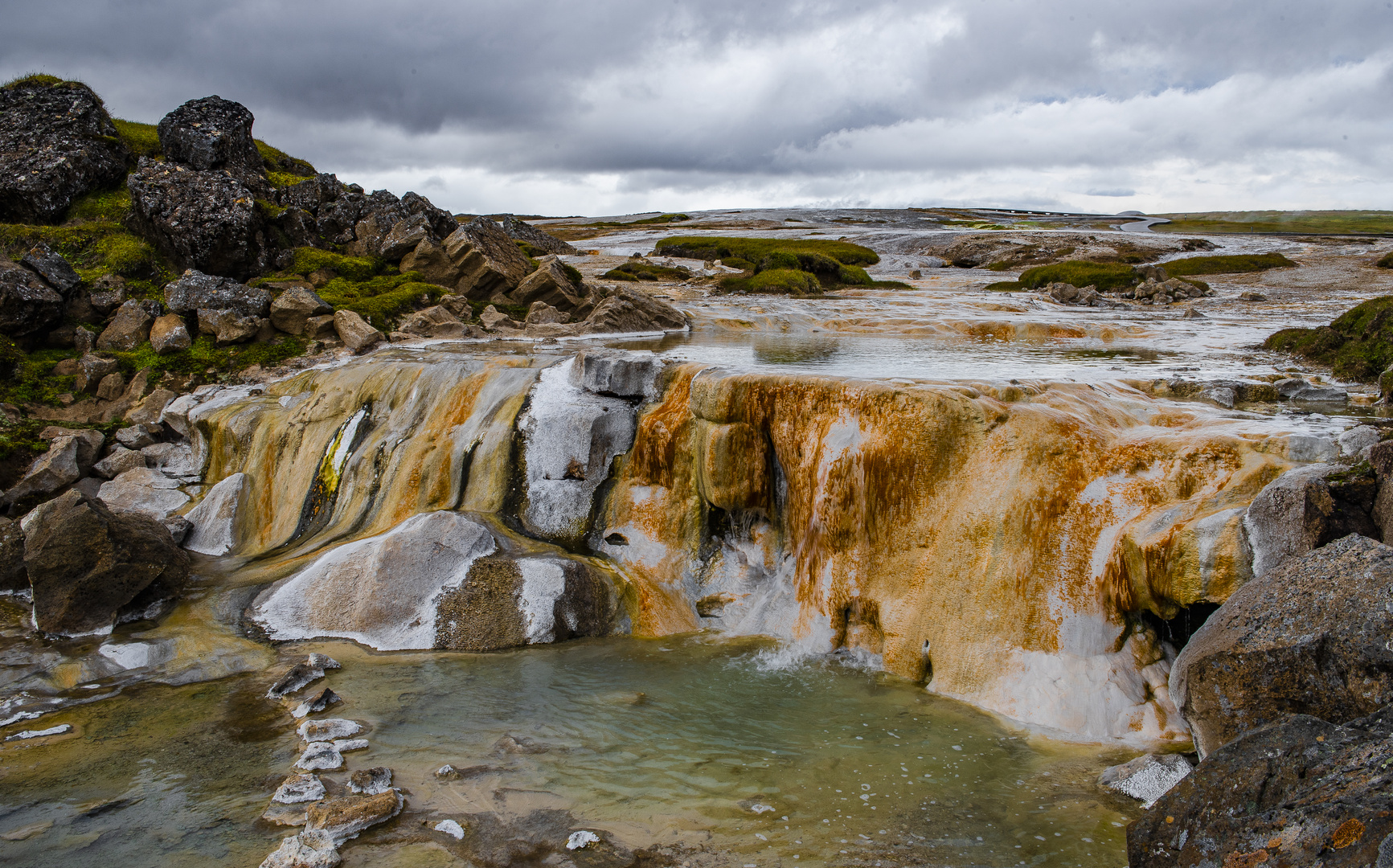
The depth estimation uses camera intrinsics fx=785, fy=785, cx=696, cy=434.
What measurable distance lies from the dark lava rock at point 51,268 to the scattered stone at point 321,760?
16.9 m

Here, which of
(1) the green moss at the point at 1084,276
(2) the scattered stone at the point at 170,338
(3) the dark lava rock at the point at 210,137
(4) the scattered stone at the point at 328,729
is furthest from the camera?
(1) the green moss at the point at 1084,276

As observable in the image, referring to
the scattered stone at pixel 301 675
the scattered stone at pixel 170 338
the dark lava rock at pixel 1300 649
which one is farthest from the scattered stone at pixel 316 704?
the scattered stone at pixel 170 338

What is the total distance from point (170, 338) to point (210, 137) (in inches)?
331

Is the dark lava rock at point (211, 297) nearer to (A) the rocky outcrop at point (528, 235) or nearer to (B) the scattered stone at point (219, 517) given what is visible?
(B) the scattered stone at point (219, 517)

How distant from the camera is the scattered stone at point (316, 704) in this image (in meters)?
8.06

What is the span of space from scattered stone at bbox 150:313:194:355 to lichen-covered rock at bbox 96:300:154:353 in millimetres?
355

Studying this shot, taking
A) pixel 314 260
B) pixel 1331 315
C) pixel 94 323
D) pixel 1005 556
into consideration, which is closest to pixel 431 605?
pixel 1005 556

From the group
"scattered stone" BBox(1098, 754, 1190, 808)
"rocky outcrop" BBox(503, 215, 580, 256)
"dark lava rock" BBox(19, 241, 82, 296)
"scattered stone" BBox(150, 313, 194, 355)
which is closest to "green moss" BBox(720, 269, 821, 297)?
"rocky outcrop" BBox(503, 215, 580, 256)

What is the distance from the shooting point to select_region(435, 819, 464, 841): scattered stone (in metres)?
6.01

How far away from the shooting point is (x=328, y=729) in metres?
7.64

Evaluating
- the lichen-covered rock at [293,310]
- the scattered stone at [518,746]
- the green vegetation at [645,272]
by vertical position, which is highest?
the green vegetation at [645,272]

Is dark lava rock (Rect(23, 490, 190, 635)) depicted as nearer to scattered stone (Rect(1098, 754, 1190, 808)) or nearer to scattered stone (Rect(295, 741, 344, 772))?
scattered stone (Rect(295, 741, 344, 772))

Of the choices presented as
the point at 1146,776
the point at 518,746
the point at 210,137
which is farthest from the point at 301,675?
the point at 210,137

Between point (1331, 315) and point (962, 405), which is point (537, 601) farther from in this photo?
point (1331, 315)
